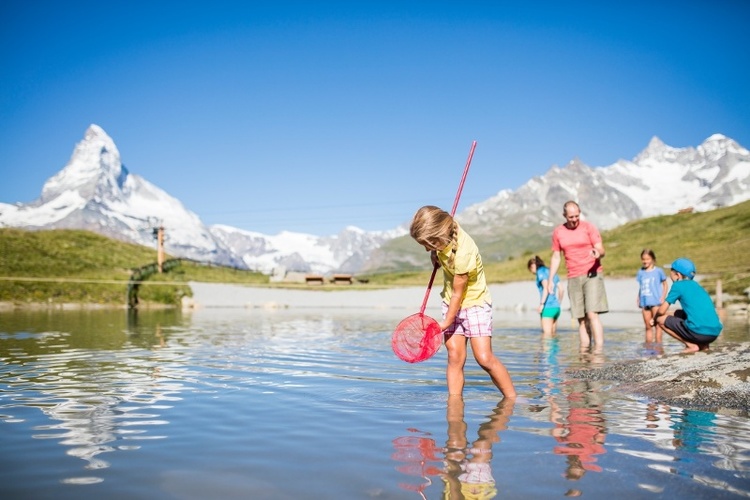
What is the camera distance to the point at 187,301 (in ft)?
136

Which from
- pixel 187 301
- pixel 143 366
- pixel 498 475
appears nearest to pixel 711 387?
pixel 498 475

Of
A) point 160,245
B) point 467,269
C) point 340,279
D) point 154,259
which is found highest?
point 160,245

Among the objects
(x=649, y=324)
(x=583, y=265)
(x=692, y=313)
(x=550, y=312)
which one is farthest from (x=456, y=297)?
(x=649, y=324)

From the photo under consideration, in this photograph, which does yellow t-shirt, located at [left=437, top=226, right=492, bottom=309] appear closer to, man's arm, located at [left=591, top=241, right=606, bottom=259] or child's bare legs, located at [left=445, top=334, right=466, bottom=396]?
child's bare legs, located at [left=445, top=334, right=466, bottom=396]

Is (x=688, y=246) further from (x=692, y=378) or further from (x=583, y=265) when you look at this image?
(x=692, y=378)

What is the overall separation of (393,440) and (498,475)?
51.2 inches

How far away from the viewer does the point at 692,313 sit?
11.1 m

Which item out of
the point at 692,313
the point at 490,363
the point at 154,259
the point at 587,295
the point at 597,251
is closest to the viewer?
the point at 490,363

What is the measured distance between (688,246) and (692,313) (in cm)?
5434

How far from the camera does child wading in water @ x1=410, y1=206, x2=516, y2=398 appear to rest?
22.2ft

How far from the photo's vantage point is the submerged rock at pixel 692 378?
276 inches

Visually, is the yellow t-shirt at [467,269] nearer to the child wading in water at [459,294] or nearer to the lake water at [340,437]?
the child wading in water at [459,294]

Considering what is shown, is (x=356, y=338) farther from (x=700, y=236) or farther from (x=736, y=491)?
(x=700, y=236)

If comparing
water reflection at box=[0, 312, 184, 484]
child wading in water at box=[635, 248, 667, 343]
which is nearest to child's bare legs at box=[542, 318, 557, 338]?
child wading in water at box=[635, 248, 667, 343]
